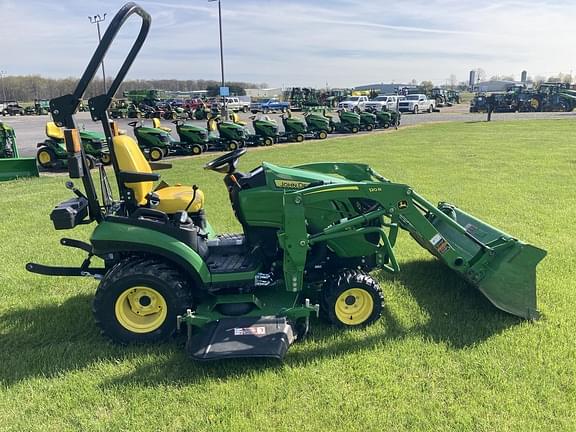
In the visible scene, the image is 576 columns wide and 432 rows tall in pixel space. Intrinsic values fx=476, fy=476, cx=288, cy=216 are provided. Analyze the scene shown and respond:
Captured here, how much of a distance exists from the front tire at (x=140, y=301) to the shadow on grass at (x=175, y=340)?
0.12m

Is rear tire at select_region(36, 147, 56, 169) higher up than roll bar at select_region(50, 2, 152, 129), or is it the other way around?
roll bar at select_region(50, 2, 152, 129)

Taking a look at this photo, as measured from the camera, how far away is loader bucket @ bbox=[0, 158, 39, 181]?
10.1m

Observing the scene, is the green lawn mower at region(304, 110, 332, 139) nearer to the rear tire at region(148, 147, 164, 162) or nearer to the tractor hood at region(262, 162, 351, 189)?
the rear tire at region(148, 147, 164, 162)

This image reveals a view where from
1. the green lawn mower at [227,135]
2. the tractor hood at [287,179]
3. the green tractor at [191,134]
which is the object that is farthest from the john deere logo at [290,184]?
the green lawn mower at [227,135]

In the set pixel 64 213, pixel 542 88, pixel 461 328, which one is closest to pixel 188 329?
pixel 64 213

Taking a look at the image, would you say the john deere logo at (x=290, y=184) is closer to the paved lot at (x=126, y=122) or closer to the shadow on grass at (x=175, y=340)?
the shadow on grass at (x=175, y=340)

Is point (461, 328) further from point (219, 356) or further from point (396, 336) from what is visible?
point (219, 356)

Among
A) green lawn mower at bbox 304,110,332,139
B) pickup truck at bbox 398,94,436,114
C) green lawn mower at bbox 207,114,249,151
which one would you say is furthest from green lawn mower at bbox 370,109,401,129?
pickup truck at bbox 398,94,436,114

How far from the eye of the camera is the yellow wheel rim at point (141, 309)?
343 centimetres

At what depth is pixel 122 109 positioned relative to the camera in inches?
1544

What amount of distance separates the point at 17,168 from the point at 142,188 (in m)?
7.98

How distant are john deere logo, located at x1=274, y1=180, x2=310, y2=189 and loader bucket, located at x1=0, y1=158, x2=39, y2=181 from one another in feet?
28.6

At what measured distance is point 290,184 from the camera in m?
3.64

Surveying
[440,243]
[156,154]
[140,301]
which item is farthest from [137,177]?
[156,154]
